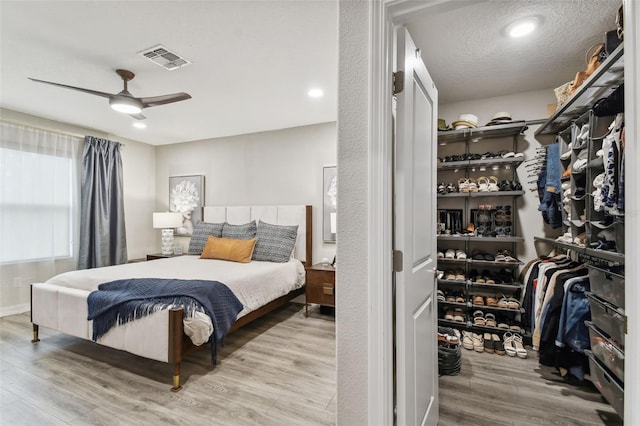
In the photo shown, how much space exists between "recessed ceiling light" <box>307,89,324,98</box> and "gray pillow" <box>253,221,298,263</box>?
5.44 feet

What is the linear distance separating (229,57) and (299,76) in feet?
2.08

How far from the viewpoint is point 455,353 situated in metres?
2.31

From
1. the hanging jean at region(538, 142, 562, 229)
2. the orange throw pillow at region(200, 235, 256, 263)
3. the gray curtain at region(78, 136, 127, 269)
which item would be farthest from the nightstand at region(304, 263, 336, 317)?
the gray curtain at region(78, 136, 127, 269)

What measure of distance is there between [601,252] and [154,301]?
9.68 ft

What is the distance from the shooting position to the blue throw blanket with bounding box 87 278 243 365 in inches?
87.5

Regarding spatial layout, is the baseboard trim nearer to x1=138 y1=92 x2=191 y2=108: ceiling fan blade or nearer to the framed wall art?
the framed wall art

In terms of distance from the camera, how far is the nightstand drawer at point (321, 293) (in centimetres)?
340

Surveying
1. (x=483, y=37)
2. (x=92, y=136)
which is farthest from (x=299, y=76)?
(x=92, y=136)

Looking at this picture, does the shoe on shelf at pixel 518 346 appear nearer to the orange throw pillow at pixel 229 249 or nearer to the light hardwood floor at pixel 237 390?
the light hardwood floor at pixel 237 390

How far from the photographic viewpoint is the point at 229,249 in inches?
148

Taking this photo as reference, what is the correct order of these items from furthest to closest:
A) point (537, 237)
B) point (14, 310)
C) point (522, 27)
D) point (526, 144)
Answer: point (14, 310) < point (526, 144) < point (537, 237) < point (522, 27)

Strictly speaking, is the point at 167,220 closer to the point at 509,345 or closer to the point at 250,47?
the point at 250,47

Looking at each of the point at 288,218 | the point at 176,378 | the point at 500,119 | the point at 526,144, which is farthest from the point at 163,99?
the point at 526,144

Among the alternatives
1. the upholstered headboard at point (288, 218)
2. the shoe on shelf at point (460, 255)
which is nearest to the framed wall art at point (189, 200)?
the upholstered headboard at point (288, 218)
